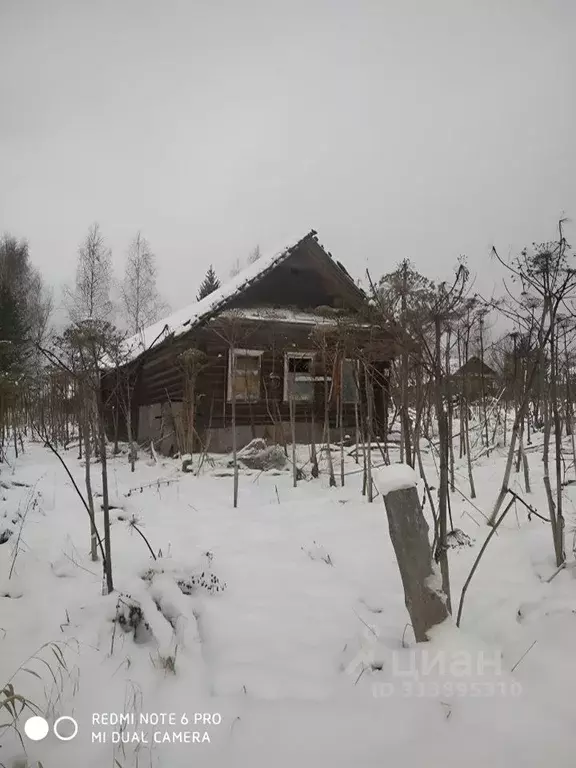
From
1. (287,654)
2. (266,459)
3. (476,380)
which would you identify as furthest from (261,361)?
(287,654)

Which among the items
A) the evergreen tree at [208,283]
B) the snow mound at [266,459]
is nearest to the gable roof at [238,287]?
the snow mound at [266,459]

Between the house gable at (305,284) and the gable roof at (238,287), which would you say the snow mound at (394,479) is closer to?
the gable roof at (238,287)

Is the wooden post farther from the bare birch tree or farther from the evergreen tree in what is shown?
the evergreen tree

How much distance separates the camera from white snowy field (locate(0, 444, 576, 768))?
1686mm

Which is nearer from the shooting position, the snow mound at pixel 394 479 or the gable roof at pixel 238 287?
the snow mound at pixel 394 479

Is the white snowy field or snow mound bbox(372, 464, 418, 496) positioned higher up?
snow mound bbox(372, 464, 418, 496)

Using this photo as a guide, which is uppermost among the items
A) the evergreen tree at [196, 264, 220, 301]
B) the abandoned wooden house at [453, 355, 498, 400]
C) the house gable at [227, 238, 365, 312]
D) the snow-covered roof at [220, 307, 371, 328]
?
the evergreen tree at [196, 264, 220, 301]

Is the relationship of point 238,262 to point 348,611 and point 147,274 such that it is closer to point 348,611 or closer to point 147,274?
point 147,274

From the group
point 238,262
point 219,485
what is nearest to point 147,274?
point 238,262

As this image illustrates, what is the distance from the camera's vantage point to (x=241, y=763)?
1621mm

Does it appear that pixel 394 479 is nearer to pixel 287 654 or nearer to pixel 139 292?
pixel 287 654

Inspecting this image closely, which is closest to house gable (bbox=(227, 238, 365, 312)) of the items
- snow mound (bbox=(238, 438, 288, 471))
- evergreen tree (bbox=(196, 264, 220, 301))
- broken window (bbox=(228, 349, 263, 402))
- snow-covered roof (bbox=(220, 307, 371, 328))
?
snow-covered roof (bbox=(220, 307, 371, 328))

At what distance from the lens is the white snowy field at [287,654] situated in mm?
1686

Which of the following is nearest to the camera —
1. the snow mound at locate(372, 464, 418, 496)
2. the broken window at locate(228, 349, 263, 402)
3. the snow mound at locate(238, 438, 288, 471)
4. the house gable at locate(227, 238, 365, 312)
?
the snow mound at locate(372, 464, 418, 496)
